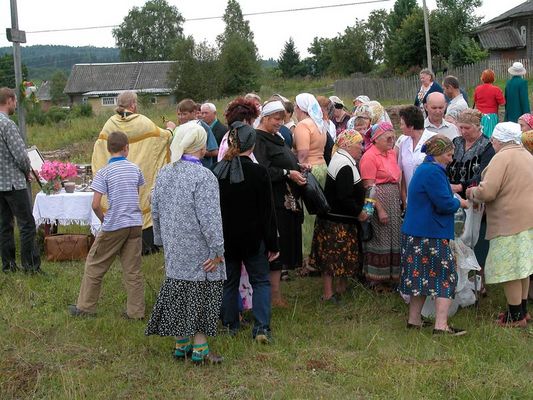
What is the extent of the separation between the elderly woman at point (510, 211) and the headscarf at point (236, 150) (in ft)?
6.37

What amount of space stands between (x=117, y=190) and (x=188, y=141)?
1422 mm

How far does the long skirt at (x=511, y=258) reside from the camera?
555 cm

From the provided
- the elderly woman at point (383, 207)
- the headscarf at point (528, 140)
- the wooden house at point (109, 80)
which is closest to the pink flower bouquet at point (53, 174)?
the elderly woman at point (383, 207)

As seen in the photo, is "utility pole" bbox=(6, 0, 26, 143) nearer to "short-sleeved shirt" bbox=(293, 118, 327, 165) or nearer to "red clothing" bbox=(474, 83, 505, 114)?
"short-sleeved shirt" bbox=(293, 118, 327, 165)

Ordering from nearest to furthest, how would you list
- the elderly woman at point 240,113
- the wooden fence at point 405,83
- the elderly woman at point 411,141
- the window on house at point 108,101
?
1. the elderly woman at point 240,113
2. the elderly woman at point 411,141
3. the wooden fence at point 405,83
4. the window on house at point 108,101

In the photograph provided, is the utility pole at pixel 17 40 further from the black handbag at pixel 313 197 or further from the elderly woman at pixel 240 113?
the black handbag at pixel 313 197

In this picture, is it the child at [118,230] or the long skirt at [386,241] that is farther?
the long skirt at [386,241]

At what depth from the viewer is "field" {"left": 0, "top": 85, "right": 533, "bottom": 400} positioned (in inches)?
176

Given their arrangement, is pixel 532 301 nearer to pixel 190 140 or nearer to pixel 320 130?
pixel 320 130

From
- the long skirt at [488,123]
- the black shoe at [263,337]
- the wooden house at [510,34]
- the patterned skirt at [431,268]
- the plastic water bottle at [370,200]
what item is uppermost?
the wooden house at [510,34]

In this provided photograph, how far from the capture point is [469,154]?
618cm

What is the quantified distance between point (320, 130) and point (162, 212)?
7.98 ft

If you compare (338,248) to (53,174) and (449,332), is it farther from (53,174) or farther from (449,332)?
(53,174)

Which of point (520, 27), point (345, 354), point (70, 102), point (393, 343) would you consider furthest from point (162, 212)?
point (70, 102)
